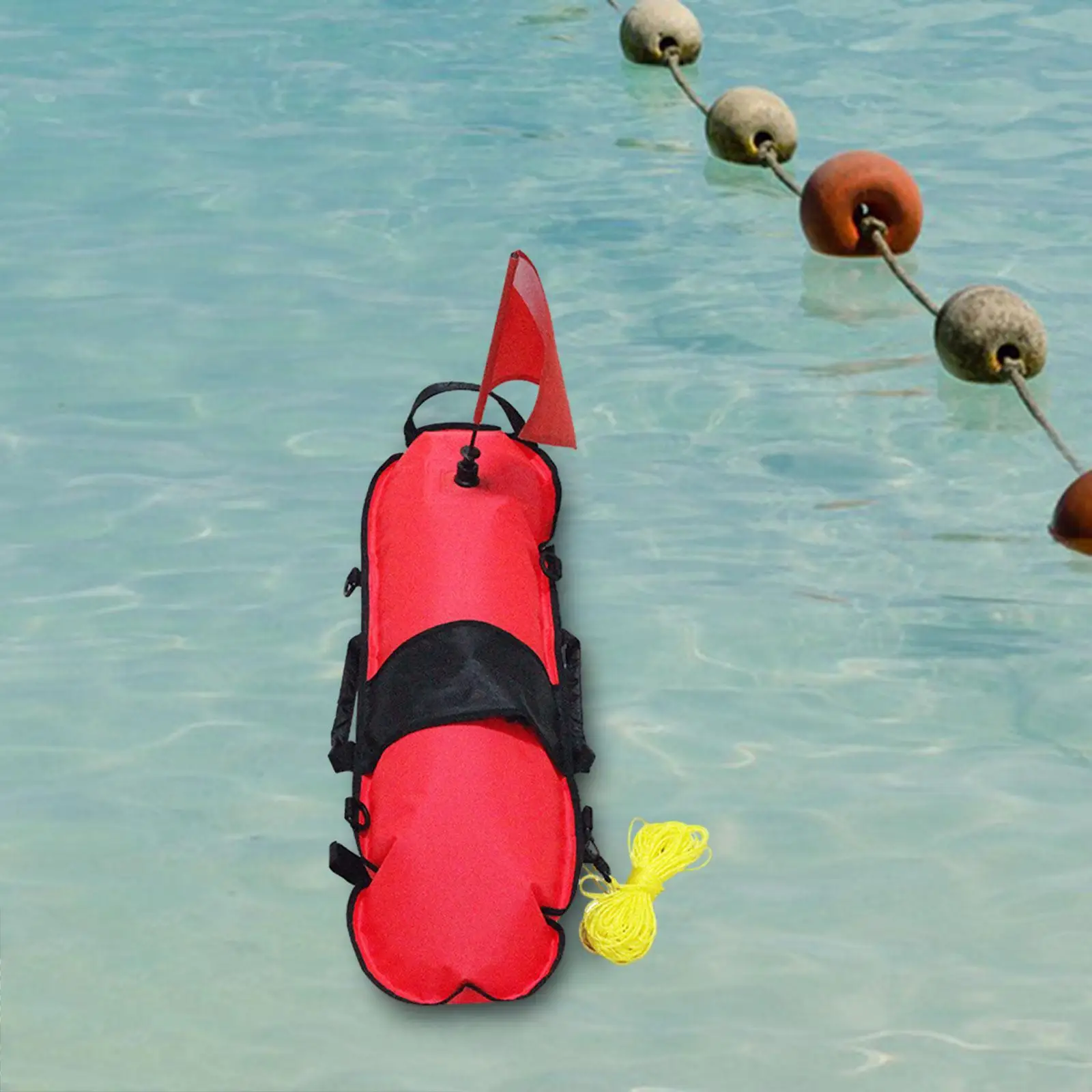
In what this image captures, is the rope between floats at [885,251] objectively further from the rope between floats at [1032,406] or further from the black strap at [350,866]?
the black strap at [350,866]

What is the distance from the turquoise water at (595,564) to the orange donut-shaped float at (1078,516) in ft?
0.24

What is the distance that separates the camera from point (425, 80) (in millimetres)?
8133

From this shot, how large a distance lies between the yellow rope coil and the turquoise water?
0.17 ft

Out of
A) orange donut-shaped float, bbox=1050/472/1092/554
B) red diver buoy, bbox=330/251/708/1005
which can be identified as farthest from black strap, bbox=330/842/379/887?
orange donut-shaped float, bbox=1050/472/1092/554

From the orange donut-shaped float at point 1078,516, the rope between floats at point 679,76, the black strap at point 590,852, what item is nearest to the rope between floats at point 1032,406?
the orange donut-shaped float at point 1078,516

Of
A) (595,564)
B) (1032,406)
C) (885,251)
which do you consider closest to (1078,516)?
(1032,406)

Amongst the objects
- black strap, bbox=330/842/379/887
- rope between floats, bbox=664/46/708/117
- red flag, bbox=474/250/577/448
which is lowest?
rope between floats, bbox=664/46/708/117

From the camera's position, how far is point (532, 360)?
13.1 ft

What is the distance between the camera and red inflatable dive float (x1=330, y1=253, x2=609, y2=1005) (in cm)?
304

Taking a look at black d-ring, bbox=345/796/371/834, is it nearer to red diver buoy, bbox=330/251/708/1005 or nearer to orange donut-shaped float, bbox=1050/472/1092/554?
red diver buoy, bbox=330/251/708/1005

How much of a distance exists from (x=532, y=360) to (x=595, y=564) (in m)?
0.67

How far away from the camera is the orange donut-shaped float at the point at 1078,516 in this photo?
4.27 meters

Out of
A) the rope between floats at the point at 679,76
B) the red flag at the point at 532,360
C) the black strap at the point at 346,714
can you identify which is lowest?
the rope between floats at the point at 679,76

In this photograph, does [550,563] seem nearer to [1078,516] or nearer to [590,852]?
A: [590,852]
